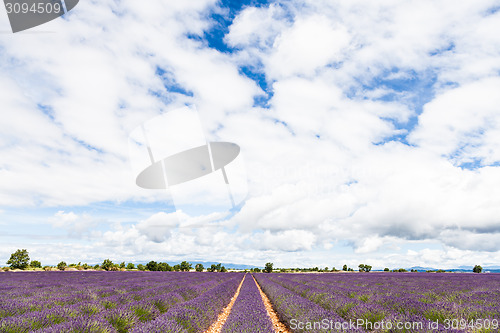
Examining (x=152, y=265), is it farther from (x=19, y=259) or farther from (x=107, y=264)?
(x=19, y=259)

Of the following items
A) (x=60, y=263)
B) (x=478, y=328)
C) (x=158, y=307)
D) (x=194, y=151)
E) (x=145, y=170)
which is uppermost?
(x=194, y=151)

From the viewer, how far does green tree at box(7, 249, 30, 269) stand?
50.7m

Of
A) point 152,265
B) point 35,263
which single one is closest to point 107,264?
point 152,265

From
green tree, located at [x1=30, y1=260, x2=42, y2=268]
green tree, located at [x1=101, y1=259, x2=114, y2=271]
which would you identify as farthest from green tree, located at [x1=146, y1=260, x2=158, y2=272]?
green tree, located at [x1=30, y1=260, x2=42, y2=268]

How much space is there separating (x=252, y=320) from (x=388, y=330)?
251cm

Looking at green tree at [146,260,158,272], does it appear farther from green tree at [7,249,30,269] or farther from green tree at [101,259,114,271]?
green tree at [7,249,30,269]

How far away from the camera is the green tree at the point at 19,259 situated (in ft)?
166

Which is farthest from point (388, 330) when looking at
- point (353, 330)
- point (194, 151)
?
point (194, 151)

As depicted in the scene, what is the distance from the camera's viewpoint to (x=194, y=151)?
21.5ft

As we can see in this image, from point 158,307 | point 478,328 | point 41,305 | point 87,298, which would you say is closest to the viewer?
point 478,328

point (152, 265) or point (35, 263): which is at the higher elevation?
point (35, 263)

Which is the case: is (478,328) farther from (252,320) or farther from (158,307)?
(158,307)

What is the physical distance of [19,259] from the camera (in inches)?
2018

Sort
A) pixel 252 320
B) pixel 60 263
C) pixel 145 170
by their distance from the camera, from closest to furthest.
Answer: pixel 252 320 < pixel 145 170 < pixel 60 263
